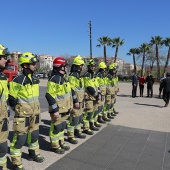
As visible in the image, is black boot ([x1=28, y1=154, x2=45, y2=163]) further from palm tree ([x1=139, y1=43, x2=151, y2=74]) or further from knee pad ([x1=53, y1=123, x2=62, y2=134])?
palm tree ([x1=139, y1=43, x2=151, y2=74])

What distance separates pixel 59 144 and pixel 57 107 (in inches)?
39.6

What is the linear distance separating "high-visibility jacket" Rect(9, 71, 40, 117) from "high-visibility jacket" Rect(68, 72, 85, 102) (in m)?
1.79

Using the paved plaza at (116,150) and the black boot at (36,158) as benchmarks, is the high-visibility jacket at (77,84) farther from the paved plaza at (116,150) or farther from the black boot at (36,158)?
the black boot at (36,158)

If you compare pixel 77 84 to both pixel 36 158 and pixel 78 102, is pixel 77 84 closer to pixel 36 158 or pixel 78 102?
pixel 78 102

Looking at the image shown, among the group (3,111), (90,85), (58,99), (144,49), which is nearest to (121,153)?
(58,99)

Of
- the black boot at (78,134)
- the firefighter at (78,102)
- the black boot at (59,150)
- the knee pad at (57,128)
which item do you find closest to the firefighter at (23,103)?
the knee pad at (57,128)

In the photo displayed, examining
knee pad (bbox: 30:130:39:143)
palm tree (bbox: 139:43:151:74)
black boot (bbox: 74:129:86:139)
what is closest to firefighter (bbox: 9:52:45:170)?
knee pad (bbox: 30:130:39:143)

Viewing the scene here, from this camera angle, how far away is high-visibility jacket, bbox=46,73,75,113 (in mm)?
4637

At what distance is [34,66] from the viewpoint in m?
4.18

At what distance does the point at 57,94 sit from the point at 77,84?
3.99 feet

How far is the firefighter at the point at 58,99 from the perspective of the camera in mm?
4691

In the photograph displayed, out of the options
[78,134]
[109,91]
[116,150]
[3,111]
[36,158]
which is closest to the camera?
[3,111]

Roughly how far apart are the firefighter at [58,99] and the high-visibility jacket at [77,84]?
2.80 feet

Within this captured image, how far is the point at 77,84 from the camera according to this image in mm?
5898
